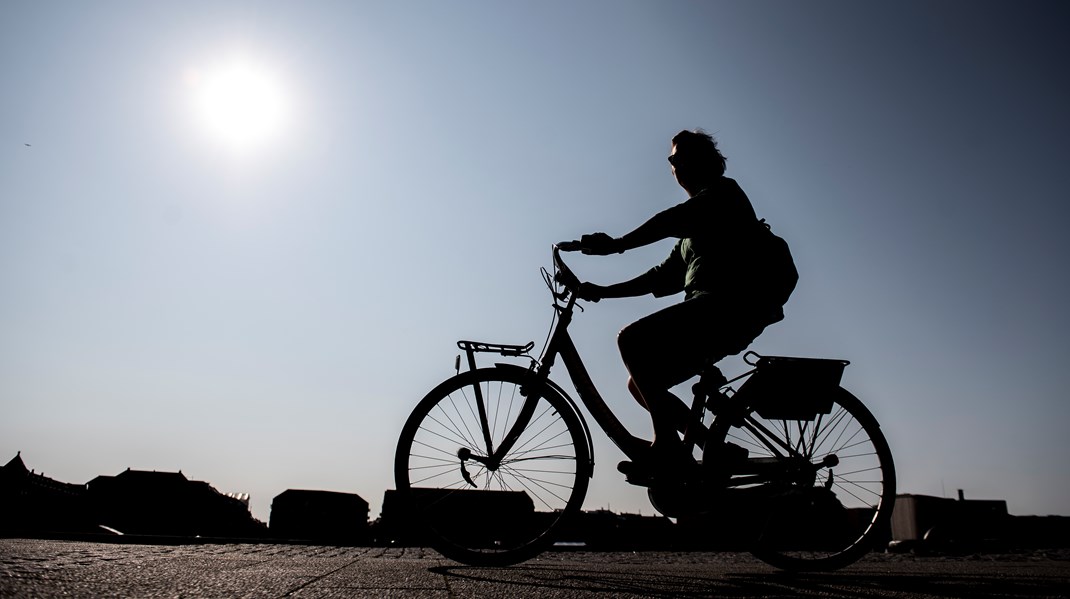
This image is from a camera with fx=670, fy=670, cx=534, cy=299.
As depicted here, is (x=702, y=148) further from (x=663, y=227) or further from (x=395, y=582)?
(x=395, y=582)

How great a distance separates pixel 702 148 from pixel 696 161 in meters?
0.09

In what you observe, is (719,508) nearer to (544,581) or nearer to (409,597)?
(544,581)

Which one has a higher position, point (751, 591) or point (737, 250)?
point (737, 250)

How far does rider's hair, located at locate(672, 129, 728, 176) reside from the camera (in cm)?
394

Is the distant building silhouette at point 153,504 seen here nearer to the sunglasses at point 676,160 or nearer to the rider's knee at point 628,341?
the rider's knee at point 628,341

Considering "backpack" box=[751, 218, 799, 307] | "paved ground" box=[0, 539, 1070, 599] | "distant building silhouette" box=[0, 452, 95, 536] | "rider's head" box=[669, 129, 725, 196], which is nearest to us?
"paved ground" box=[0, 539, 1070, 599]

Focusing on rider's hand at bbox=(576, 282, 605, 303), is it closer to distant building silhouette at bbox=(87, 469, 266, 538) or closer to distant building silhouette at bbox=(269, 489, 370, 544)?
distant building silhouette at bbox=(269, 489, 370, 544)

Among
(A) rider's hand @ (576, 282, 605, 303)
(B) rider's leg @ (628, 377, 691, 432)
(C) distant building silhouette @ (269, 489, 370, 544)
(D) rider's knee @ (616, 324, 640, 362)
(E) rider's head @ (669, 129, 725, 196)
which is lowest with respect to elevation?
(C) distant building silhouette @ (269, 489, 370, 544)

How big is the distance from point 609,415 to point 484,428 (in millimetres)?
711

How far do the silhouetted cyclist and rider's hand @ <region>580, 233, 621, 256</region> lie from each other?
1cm

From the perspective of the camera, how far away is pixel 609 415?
3.77m

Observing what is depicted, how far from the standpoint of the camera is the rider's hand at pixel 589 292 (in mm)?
3969

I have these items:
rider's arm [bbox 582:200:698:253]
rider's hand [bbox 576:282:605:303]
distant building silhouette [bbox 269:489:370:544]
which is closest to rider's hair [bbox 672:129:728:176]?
rider's arm [bbox 582:200:698:253]

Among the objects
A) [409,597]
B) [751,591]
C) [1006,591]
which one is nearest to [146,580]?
[409,597]
